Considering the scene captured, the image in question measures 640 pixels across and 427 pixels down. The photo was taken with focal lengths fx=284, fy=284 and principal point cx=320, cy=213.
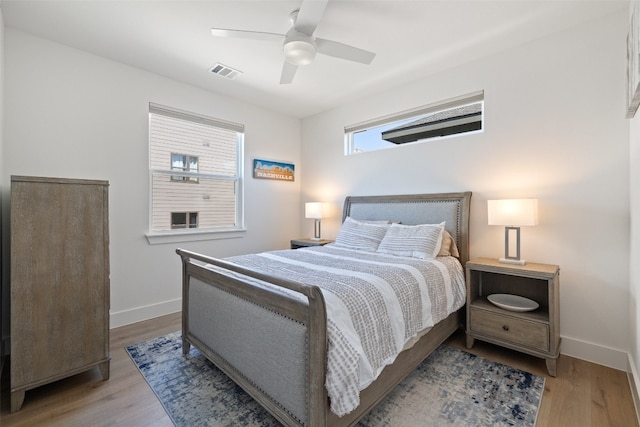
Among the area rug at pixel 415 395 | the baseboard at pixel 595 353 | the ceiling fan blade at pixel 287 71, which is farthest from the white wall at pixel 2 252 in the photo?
the baseboard at pixel 595 353

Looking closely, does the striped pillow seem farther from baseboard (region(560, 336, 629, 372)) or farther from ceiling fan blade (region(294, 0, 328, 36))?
ceiling fan blade (region(294, 0, 328, 36))

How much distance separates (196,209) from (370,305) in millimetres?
2752

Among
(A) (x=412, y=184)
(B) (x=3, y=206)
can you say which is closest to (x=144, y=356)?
(B) (x=3, y=206)

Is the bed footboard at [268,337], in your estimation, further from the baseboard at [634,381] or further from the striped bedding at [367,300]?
the baseboard at [634,381]

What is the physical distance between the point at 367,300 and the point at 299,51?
176cm

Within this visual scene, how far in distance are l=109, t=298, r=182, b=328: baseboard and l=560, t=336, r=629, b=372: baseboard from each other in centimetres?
384

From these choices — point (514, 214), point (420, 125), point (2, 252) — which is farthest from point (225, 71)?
point (514, 214)

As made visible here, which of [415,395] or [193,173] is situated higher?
[193,173]

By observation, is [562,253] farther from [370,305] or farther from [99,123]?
[99,123]

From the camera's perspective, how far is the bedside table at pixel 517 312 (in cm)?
206

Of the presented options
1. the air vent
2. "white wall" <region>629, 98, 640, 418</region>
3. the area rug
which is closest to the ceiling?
the air vent

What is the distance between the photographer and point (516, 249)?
2.46 metres

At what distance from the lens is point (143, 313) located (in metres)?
3.05

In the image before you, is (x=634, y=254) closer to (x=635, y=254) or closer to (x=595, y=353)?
(x=635, y=254)
